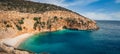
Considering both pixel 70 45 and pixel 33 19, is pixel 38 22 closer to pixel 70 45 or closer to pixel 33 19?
pixel 33 19

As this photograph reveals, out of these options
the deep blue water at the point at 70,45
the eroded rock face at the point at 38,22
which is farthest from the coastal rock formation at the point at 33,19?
the deep blue water at the point at 70,45

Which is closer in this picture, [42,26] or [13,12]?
[13,12]

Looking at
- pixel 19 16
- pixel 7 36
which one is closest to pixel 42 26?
pixel 19 16

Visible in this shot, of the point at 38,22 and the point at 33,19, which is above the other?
the point at 33,19

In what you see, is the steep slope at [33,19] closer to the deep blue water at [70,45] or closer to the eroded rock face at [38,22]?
the eroded rock face at [38,22]

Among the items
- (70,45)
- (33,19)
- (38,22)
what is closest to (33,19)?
(33,19)

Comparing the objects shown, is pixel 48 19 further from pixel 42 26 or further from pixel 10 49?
pixel 10 49

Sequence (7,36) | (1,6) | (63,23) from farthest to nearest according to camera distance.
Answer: (63,23) → (1,6) → (7,36)

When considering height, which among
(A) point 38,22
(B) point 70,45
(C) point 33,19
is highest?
(C) point 33,19
